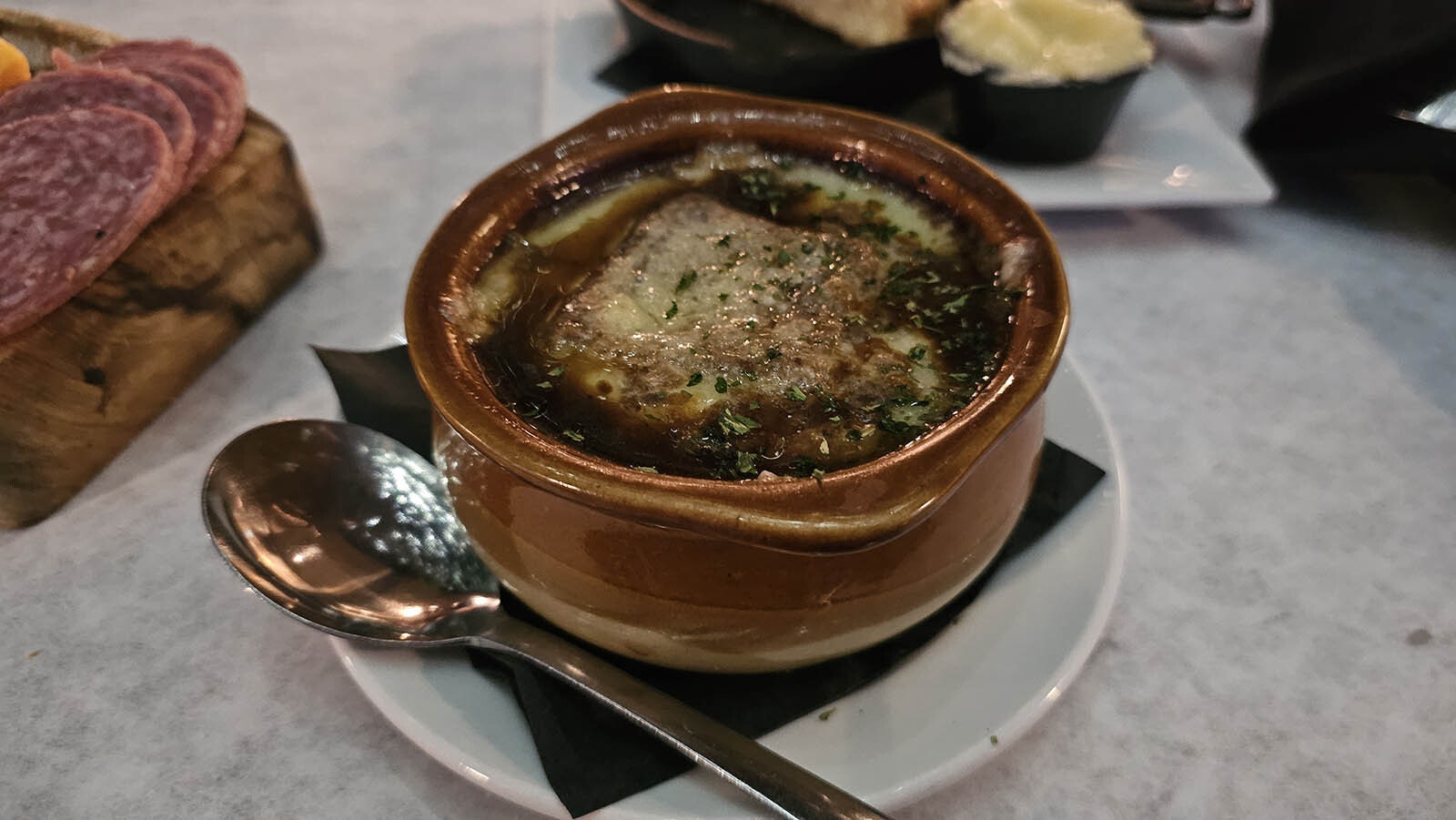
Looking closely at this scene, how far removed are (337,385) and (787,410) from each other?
26.5 inches

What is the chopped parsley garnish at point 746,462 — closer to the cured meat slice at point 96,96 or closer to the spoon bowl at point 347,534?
the spoon bowl at point 347,534

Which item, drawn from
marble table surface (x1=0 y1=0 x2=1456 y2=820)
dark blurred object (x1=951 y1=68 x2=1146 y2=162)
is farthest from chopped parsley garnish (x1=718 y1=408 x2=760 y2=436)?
dark blurred object (x1=951 y1=68 x2=1146 y2=162)

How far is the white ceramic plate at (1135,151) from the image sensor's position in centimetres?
185

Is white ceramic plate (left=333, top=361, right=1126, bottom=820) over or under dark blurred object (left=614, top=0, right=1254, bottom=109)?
under

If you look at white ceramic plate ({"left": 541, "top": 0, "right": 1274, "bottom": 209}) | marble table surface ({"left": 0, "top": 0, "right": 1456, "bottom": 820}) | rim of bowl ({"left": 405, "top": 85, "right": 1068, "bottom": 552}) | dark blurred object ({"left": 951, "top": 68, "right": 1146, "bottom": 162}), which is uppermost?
rim of bowl ({"left": 405, "top": 85, "right": 1068, "bottom": 552})

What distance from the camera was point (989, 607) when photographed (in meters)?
1.06

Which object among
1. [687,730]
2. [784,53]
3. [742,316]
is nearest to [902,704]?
[687,730]

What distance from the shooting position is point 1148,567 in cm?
130

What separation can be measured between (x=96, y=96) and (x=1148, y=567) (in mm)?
1768

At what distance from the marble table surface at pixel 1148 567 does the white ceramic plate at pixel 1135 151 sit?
0.30ft

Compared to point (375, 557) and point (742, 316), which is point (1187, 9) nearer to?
point (742, 316)

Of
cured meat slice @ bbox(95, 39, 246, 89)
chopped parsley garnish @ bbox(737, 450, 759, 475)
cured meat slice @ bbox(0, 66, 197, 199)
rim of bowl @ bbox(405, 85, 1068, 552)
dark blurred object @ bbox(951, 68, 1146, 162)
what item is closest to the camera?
rim of bowl @ bbox(405, 85, 1068, 552)

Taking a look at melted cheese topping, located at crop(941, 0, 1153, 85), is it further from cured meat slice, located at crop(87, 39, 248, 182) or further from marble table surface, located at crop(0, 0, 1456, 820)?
cured meat slice, located at crop(87, 39, 248, 182)

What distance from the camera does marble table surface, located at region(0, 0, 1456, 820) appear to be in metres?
1.05
